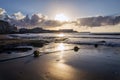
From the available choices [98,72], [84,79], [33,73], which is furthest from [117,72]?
[33,73]

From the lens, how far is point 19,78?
12.6 metres

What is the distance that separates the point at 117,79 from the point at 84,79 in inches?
93.3

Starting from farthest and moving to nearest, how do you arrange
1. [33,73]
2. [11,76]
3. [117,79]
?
[33,73] < [11,76] < [117,79]

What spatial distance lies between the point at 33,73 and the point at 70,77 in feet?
10.7

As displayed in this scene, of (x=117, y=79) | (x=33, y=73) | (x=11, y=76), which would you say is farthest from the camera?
(x=33, y=73)

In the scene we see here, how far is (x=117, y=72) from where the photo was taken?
14078 mm

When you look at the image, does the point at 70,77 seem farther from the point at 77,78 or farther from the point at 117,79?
the point at 117,79

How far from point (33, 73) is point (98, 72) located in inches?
216

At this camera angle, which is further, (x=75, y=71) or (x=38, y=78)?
(x=75, y=71)

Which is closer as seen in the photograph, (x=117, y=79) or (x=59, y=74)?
(x=117, y=79)

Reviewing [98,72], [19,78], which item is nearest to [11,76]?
[19,78]

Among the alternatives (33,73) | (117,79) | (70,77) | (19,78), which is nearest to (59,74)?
(70,77)

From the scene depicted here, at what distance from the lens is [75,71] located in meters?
14.8

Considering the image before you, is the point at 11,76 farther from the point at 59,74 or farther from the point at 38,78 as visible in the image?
the point at 59,74
